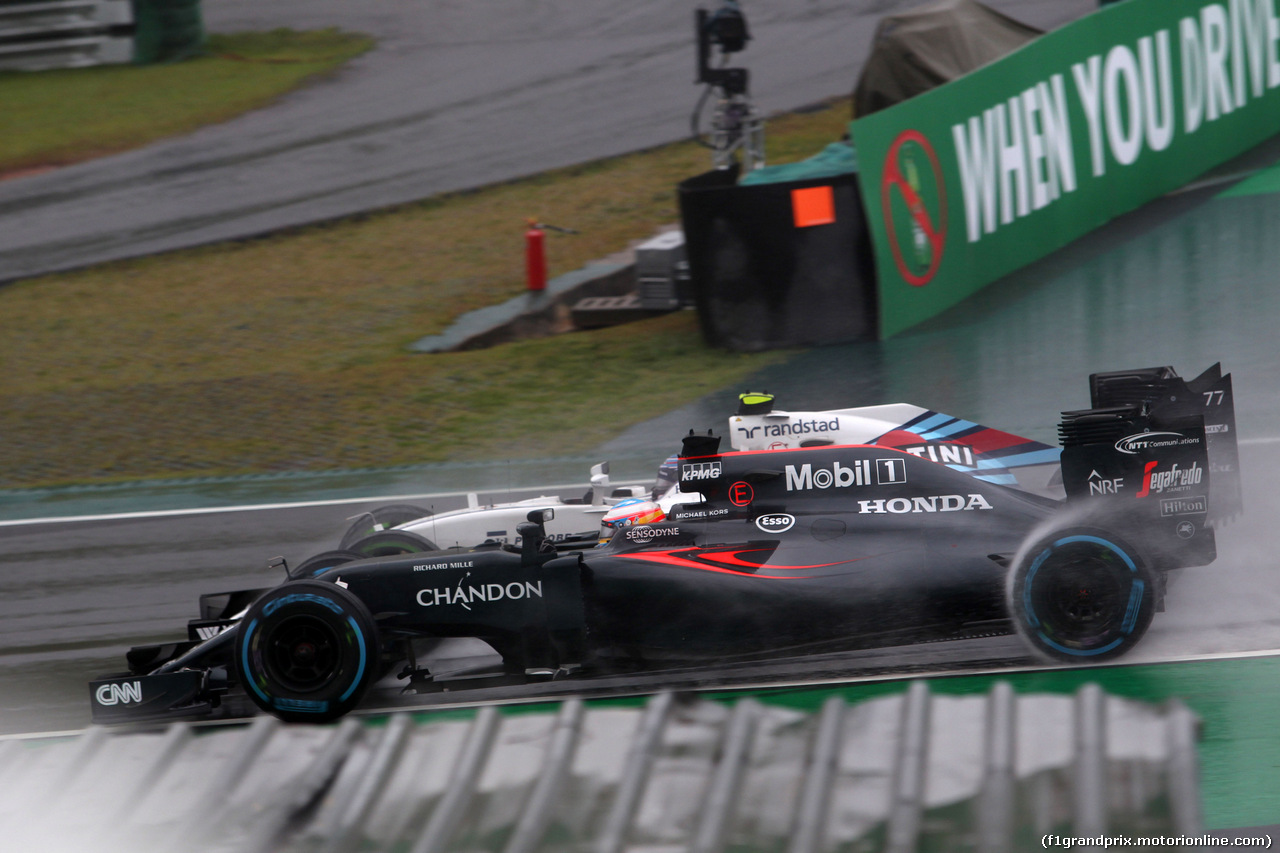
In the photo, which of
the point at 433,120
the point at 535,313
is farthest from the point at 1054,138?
the point at 433,120

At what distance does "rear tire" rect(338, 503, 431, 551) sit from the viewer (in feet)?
26.3

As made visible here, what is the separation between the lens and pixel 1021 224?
45.5ft

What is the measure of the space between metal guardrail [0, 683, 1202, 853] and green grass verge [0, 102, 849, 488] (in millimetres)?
7825

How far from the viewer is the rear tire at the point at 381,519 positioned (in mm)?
8016

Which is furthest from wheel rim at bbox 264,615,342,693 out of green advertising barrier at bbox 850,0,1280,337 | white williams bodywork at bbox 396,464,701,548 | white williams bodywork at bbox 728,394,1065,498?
green advertising barrier at bbox 850,0,1280,337

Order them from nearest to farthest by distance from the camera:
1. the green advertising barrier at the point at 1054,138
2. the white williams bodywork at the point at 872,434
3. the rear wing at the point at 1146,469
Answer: the rear wing at the point at 1146,469, the white williams bodywork at the point at 872,434, the green advertising barrier at the point at 1054,138

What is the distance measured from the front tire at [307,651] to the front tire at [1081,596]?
10.6 feet

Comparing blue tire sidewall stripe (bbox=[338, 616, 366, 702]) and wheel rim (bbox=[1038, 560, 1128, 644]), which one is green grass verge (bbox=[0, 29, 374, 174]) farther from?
wheel rim (bbox=[1038, 560, 1128, 644])

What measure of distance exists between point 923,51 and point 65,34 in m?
19.0

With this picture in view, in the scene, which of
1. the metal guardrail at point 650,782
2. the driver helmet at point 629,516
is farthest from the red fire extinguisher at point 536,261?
the metal guardrail at point 650,782

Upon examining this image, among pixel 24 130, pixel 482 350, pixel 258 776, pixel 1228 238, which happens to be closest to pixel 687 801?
pixel 258 776

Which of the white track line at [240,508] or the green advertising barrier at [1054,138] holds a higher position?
the green advertising barrier at [1054,138]

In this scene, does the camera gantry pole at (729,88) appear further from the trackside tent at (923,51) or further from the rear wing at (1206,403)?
the rear wing at (1206,403)

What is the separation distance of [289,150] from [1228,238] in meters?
15.2
